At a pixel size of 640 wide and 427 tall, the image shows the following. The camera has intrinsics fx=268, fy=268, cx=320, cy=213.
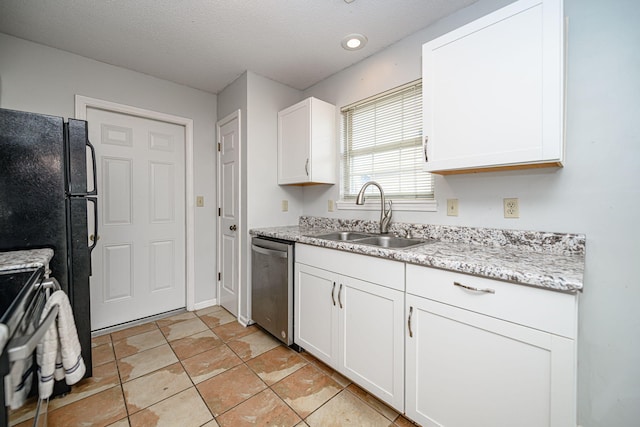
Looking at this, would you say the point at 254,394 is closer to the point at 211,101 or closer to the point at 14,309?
the point at 14,309

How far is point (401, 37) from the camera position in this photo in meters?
2.02

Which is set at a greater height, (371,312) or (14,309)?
(14,309)

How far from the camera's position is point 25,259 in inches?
48.6

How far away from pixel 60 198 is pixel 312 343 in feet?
5.94

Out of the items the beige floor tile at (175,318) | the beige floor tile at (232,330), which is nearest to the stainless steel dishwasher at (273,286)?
the beige floor tile at (232,330)

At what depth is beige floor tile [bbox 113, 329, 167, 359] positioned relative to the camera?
2.11 meters

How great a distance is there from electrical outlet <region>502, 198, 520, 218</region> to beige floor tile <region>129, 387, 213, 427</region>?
6.58 feet

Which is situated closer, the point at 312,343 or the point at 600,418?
the point at 600,418

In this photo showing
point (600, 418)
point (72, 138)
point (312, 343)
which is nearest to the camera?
point (600, 418)

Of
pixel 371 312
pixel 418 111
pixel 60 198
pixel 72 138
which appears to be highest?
pixel 418 111

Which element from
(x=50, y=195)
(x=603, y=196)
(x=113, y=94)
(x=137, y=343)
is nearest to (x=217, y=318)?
(x=137, y=343)

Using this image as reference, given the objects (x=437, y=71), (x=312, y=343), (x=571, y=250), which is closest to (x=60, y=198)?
(x=312, y=343)

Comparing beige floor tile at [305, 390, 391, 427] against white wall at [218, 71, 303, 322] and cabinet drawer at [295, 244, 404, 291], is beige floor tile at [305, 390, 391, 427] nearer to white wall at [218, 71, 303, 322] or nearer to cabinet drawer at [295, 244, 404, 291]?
cabinet drawer at [295, 244, 404, 291]

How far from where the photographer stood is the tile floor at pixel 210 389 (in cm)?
145
